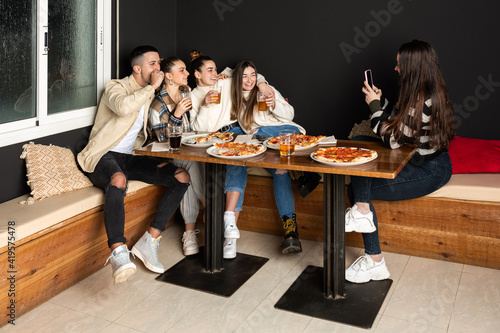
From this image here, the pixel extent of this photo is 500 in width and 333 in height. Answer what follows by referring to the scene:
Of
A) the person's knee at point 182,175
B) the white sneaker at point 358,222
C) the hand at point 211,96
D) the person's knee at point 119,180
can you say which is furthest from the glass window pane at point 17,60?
the white sneaker at point 358,222

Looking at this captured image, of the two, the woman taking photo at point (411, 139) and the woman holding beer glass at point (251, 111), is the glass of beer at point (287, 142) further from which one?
the woman holding beer glass at point (251, 111)

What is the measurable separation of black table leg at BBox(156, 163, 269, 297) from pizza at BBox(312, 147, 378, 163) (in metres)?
0.59

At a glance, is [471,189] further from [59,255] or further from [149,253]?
[59,255]

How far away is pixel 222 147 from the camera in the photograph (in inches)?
105

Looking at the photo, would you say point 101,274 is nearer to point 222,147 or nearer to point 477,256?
point 222,147

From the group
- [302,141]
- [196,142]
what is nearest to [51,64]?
[196,142]

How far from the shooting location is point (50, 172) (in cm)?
289

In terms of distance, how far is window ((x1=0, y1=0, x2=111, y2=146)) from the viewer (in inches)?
112

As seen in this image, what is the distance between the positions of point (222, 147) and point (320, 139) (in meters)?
0.53

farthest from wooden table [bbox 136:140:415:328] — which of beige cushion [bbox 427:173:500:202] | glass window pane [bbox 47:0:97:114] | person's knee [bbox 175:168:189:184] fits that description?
glass window pane [bbox 47:0:97:114]

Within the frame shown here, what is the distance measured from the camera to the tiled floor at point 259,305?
233 cm

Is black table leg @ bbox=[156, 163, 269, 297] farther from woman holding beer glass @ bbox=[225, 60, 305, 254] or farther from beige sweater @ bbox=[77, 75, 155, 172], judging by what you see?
beige sweater @ bbox=[77, 75, 155, 172]

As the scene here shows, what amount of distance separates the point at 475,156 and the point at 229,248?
1.56 meters

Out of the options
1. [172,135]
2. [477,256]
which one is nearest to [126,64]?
[172,135]
